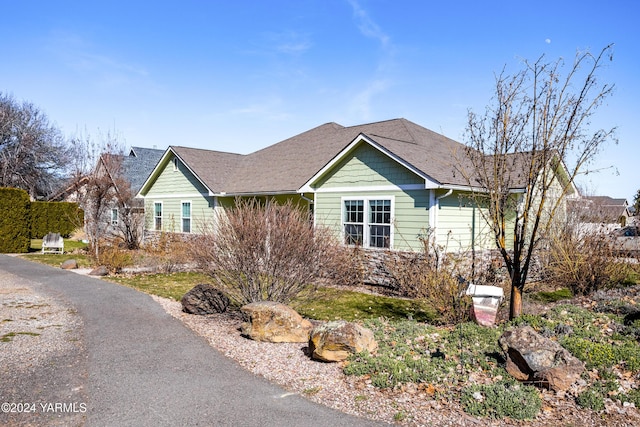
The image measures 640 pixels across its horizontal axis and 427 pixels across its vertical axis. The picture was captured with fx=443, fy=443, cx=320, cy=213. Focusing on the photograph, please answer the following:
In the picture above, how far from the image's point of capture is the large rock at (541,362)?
4895 millimetres

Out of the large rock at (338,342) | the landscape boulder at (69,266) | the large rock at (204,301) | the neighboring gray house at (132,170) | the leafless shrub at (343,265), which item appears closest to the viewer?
the large rock at (338,342)

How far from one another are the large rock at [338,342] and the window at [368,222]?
282 inches

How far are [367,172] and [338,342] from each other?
853 centimetres

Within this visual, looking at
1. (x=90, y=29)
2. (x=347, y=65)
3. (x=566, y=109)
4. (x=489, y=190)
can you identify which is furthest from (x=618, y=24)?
(x=90, y=29)

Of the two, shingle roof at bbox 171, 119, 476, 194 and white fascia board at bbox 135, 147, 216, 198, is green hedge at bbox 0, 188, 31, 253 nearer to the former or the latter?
white fascia board at bbox 135, 147, 216, 198

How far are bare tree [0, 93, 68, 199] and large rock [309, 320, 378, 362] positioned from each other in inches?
1427

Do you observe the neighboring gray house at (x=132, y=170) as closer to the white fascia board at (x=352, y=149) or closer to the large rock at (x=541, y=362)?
the white fascia board at (x=352, y=149)

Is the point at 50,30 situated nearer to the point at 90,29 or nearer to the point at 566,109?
the point at 90,29

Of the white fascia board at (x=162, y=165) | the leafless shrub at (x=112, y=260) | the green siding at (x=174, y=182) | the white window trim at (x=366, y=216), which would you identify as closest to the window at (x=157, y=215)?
the green siding at (x=174, y=182)

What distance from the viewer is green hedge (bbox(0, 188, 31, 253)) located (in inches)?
805

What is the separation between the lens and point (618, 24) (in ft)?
27.6

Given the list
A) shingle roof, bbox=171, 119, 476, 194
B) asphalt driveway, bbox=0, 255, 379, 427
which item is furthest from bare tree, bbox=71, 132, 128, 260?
asphalt driveway, bbox=0, 255, 379, 427

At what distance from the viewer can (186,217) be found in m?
21.2

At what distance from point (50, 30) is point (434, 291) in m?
11.6
